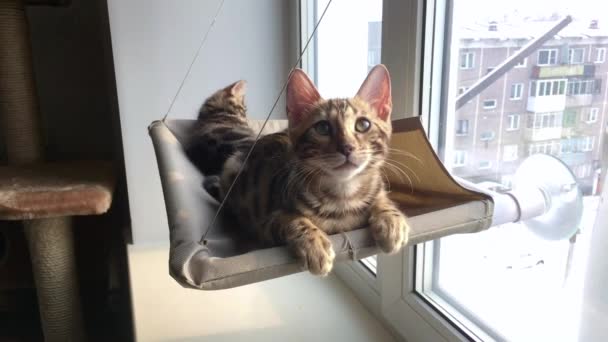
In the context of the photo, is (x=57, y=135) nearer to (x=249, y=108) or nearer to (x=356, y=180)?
(x=249, y=108)

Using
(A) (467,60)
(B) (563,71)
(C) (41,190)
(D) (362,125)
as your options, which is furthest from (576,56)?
(C) (41,190)

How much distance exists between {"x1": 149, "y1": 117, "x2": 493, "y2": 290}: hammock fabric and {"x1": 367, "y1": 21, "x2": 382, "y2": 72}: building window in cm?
51

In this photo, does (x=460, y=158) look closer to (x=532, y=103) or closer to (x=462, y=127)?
(x=462, y=127)

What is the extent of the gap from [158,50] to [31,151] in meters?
0.64

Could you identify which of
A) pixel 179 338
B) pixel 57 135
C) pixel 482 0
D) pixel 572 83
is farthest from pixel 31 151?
pixel 572 83

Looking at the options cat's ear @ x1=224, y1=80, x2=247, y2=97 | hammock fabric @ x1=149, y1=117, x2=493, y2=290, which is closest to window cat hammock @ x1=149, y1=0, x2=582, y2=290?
hammock fabric @ x1=149, y1=117, x2=493, y2=290

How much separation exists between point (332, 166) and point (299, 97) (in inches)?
5.6

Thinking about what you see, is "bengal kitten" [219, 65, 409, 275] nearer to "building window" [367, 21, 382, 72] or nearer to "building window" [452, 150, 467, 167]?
"building window" [452, 150, 467, 167]

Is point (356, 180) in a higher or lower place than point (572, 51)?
lower

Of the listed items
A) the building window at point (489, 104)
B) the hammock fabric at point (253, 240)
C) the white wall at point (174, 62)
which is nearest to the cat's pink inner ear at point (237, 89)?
the white wall at point (174, 62)

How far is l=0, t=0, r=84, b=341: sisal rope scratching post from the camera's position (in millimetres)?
1535

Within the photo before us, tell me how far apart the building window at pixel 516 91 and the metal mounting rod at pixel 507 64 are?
1.4 inches

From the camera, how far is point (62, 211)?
1411 mm

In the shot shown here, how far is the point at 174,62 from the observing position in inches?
65.7
